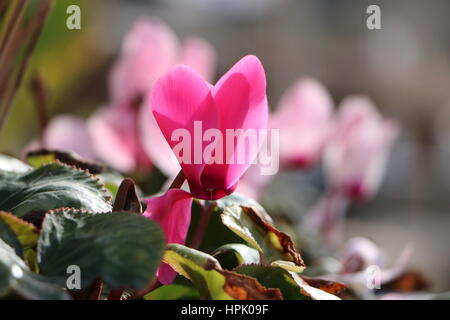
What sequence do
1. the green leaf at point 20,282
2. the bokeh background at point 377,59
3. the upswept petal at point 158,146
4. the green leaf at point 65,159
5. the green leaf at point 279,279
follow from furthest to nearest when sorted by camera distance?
the bokeh background at point 377,59, the upswept petal at point 158,146, the green leaf at point 65,159, the green leaf at point 279,279, the green leaf at point 20,282

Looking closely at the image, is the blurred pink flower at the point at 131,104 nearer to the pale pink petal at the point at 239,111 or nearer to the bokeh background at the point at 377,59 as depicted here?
the pale pink petal at the point at 239,111

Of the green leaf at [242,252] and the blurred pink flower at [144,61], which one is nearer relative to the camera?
the green leaf at [242,252]

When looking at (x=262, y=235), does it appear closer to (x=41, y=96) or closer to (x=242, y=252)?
(x=242, y=252)

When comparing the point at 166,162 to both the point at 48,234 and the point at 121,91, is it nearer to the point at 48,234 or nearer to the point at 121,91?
the point at 121,91

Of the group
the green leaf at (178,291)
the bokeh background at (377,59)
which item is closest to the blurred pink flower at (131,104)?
the green leaf at (178,291)

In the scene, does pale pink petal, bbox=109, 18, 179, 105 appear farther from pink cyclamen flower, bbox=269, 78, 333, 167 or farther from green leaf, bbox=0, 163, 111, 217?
green leaf, bbox=0, 163, 111, 217

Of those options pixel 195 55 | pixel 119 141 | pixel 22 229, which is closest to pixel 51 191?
pixel 22 229
